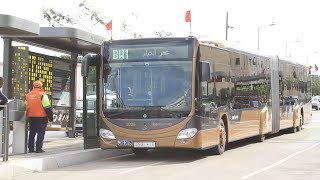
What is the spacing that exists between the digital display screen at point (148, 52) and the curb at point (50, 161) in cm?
253

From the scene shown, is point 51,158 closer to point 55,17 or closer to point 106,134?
point 106,134

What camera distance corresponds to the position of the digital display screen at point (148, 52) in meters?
13.5

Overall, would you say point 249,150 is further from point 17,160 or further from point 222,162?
point 17,160

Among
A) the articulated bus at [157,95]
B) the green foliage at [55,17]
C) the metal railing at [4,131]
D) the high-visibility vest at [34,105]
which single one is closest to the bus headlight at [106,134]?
Answer: the articulated bus at [157,95]

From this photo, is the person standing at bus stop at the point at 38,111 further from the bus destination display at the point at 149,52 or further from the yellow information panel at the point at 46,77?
the yellow information panel at the point at 46,77

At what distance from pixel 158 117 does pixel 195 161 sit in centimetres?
152

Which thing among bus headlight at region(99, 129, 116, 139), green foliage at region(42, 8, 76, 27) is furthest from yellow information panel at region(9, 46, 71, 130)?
green foliage at region(42, 8, 76, 27)

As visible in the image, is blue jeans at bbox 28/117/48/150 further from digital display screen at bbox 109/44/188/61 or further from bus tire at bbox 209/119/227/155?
bus tire at bbox 209/119/227/155

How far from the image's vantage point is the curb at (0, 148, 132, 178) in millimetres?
11137

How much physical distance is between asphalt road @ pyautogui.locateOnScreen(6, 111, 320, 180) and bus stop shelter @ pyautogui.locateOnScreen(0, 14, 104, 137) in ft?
11.2

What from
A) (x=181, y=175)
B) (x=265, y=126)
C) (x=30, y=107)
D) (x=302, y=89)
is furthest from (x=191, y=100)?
(x=302, y=89)

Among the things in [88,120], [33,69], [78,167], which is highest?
[33,69]

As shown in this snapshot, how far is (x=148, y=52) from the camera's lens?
13547mm

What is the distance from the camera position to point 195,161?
13.7 metres
